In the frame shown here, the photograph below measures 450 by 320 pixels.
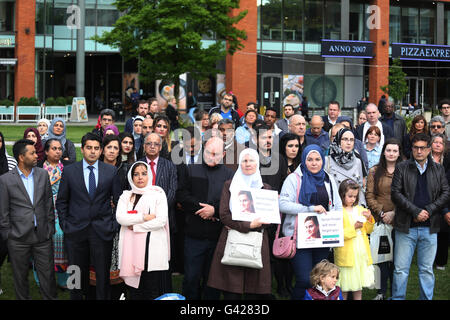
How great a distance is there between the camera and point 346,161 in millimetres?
7648

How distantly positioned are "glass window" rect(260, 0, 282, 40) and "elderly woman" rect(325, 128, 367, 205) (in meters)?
32.4

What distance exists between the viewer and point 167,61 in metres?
27.1

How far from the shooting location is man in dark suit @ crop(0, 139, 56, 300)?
6.35 m

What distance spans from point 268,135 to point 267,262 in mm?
2033

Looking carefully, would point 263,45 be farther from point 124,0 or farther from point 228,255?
point 228,255

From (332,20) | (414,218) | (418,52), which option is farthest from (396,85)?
(414,218)

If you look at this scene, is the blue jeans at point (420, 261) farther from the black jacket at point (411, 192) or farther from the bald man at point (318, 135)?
the bald man at point (318, 135)

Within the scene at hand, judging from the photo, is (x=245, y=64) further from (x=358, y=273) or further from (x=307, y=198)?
(x=358, y=273)

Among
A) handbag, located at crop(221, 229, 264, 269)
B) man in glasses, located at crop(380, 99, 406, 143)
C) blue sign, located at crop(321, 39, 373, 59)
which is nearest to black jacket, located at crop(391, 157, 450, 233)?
handbag, located at crop(221, 229, 264, 269)

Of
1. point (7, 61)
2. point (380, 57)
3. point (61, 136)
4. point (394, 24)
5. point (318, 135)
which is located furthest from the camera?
point (394, 24)

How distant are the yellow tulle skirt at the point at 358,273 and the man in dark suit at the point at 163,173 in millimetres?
2006

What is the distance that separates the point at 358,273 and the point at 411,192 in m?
1.15

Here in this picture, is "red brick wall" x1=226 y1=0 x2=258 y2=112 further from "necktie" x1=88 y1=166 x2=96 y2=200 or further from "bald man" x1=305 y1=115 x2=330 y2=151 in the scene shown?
"necktie" x1=88 y1=166 x2=96 y2=200
